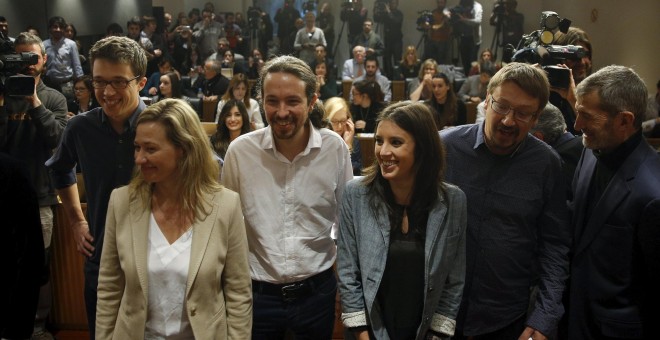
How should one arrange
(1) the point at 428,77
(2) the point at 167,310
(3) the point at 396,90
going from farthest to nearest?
(3) the point at 396,90 < (1) the point at 428,77 < (2) the point at 167,310

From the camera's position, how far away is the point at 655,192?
6.33 feet

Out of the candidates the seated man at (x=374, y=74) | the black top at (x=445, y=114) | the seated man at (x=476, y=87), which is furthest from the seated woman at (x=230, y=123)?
the seated man at (x=476, y=87)

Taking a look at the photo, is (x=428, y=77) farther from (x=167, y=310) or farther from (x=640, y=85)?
(x=167, y=310)

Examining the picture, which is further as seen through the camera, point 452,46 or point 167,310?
point 452,46

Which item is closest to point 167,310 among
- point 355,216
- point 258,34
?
point 355,216

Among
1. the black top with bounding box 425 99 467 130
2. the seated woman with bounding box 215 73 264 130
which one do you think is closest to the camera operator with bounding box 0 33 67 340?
the seated woman with bounding box 215 73 264 130

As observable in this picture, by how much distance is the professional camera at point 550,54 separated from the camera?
2.62m

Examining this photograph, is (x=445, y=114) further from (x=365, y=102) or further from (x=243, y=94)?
(x=243, y=94)

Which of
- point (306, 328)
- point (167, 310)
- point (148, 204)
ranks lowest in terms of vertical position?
point (306, 328)

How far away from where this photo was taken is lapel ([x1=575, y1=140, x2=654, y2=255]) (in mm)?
1983

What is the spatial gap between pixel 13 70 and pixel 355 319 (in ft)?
5.08

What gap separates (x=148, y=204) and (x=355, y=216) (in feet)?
1.99

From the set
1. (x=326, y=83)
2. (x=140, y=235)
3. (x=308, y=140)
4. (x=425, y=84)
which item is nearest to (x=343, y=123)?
(x=308, y=140)

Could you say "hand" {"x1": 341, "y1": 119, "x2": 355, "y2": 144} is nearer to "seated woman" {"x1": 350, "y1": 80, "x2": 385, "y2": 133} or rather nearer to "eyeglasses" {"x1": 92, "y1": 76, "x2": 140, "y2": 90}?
"seated woman" {"x1": 350, "y1": 80, "x2": 385, "y2": 133}
